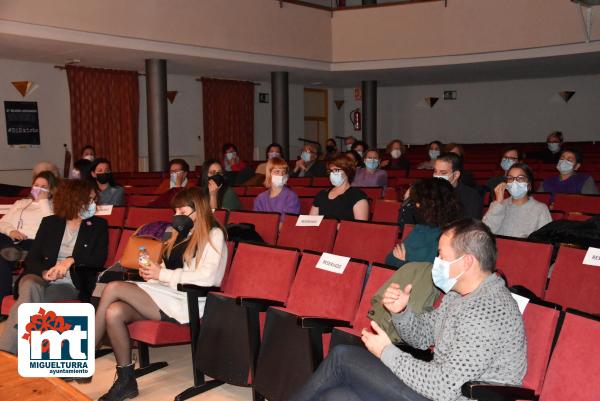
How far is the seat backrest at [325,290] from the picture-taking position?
3.07 metres

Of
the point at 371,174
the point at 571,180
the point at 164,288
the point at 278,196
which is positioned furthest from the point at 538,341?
the point at 371,174

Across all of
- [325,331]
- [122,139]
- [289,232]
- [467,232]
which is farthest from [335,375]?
[122,139]

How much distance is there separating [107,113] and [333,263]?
1064 centimetres

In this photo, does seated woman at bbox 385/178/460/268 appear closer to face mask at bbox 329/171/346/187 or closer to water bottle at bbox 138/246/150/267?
water bottle at bbox 138/246/150/267

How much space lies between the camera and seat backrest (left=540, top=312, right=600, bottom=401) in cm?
205

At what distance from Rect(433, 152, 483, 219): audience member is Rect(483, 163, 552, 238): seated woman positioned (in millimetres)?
120

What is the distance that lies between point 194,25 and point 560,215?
26.0 feet

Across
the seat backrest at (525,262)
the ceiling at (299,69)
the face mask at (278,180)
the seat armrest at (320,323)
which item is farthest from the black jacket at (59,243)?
the ceiling at (299,69)

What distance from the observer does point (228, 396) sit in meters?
3.52

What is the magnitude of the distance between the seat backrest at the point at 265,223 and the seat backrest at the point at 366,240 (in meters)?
0.57

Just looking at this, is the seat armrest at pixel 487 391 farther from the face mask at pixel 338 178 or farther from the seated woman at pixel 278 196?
the seated woman at pixel 278 196

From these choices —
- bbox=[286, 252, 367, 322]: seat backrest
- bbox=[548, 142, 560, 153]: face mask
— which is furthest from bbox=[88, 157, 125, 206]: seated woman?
bbox=[548, 142, 560, 153]: face mask

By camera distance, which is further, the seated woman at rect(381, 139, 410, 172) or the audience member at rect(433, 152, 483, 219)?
the seated woman at rect(381, 139, 410, 172)

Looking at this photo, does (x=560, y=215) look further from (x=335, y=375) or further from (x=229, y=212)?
(x=335, y=375)
